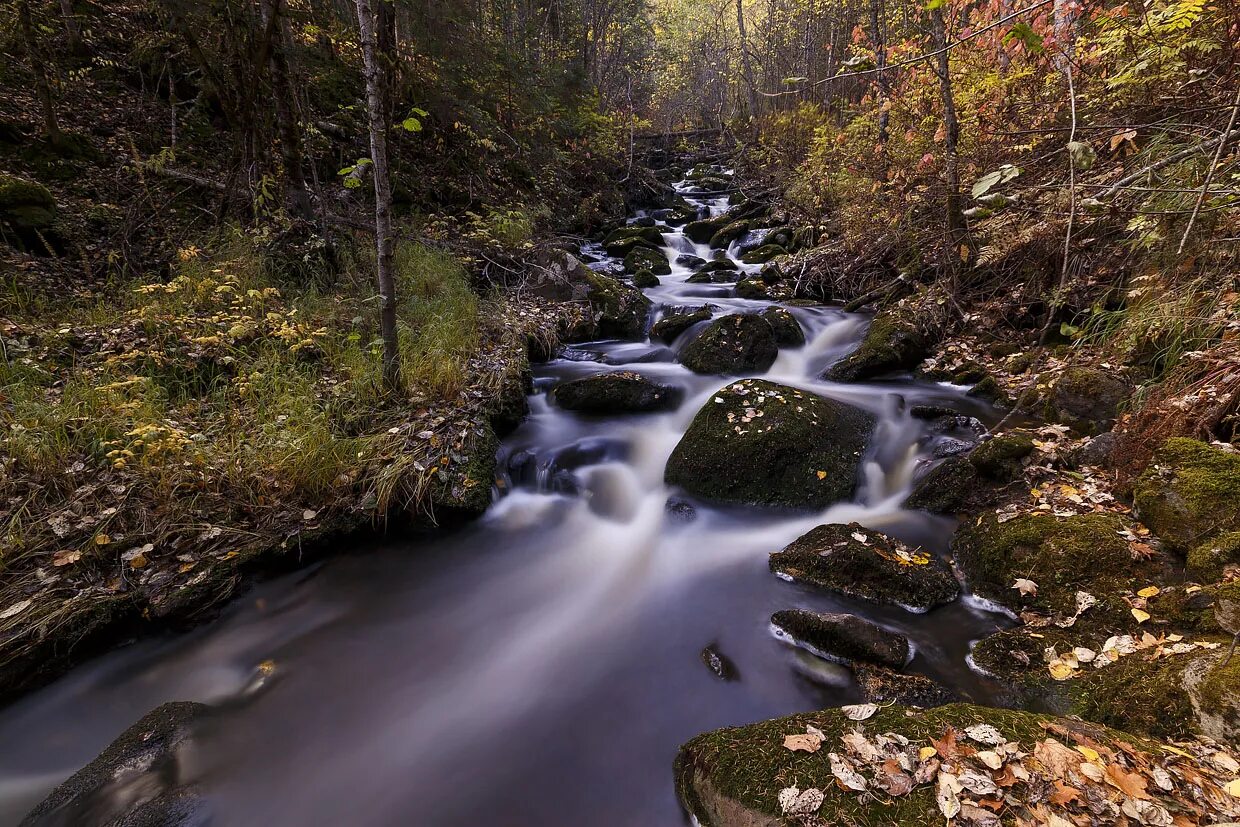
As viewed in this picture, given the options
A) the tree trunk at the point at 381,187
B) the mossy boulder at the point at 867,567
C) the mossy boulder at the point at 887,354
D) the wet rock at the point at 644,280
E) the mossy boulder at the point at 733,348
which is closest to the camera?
the mossy boulder at the point at 867,567

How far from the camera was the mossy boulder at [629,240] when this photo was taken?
12.8m

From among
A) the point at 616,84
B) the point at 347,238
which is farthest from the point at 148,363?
the point at 616,84

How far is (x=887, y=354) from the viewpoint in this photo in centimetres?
685

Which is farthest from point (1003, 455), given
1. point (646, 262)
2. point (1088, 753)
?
point (646, 262)

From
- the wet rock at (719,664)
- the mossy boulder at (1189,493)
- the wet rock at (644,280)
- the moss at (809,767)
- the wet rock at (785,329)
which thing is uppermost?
the wet rock at (644,280)

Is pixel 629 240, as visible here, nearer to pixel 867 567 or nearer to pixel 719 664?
pixel 867 567

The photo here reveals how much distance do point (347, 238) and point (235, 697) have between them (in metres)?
6.39

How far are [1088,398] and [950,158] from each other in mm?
3459

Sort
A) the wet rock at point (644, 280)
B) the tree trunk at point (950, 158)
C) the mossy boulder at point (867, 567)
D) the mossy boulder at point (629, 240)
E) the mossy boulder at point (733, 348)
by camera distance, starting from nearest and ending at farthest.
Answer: the mossy boulder at point (867, 567)
the tree trunk at point (950, 158)
the mossy boulder at point (733, 348)
the wet rock at point (644, 280)
the mossy boulder at point (629, 240)

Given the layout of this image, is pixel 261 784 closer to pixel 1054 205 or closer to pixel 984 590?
pixel 984 590

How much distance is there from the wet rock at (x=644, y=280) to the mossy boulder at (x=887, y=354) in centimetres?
481

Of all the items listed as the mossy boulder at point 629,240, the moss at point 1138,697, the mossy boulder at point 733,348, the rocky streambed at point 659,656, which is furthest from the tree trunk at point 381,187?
the mossy boulder at point 629,240

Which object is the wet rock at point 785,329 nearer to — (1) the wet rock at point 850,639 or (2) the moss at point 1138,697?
(1) the wet rock at point 850,639

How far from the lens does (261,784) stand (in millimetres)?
2902
